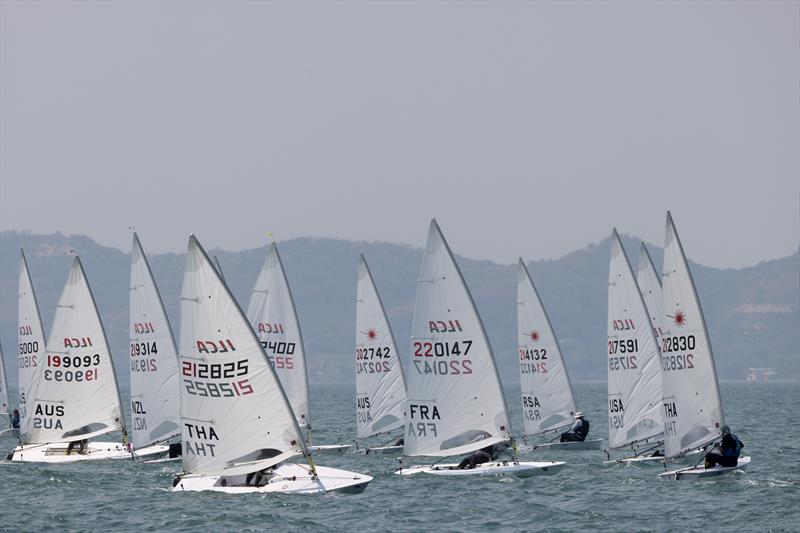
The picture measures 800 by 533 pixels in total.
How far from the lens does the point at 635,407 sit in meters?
45.6

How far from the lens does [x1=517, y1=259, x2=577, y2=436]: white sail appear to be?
52.0 m

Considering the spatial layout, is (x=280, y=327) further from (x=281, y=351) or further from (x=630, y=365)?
(x=630, y=365)

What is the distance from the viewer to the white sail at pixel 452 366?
38.0m

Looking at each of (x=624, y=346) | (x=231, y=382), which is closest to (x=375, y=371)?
(x=624, y=346)

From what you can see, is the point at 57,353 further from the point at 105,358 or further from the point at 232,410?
the point at 232,410

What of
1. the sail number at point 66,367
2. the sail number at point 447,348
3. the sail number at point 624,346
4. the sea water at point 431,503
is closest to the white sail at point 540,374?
the sail number at point 624,346

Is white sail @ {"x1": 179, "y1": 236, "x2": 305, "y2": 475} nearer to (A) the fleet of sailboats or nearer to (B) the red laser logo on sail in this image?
(A) the fleet of sailboats

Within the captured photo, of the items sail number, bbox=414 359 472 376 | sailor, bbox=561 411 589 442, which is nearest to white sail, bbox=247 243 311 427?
sailor, bbox=561 411 589 442

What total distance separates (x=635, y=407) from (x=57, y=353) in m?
18.9

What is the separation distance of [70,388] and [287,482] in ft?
49.8

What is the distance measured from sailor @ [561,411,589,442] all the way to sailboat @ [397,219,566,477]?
13365 millimetres

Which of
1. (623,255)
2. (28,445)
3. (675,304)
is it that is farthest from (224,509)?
(623,255)

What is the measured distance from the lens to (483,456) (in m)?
38.7

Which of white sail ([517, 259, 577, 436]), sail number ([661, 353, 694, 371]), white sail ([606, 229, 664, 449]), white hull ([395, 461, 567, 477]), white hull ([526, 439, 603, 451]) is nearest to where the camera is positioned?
white hull ([395, 461, 567, 477])
